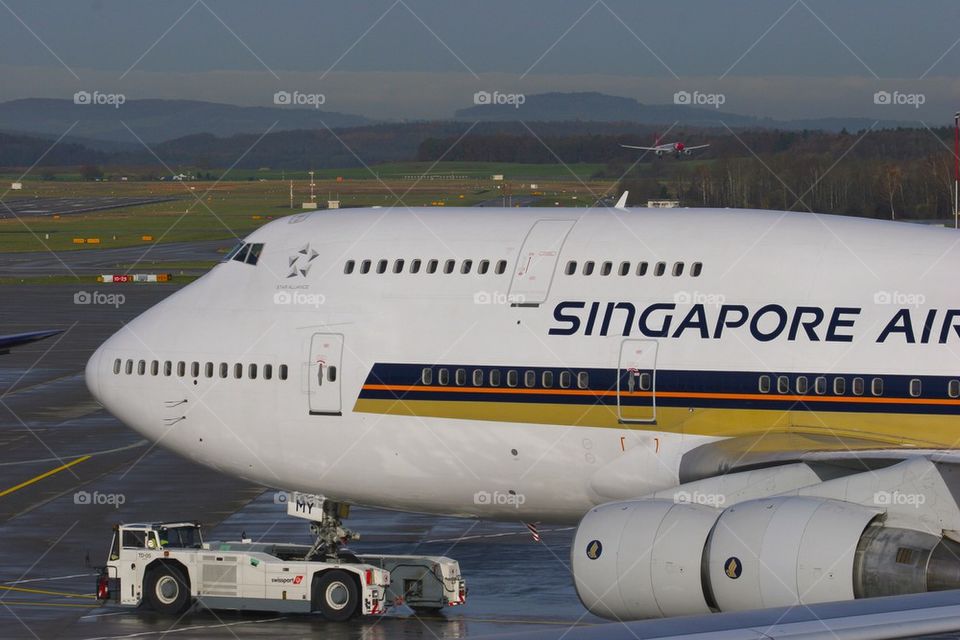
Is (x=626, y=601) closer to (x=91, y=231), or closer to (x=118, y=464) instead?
(x=118, y=464)

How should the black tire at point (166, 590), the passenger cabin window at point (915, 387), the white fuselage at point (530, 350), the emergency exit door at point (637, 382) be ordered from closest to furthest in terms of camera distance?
the passenger cabin window at point (915, 387) < the white fuselage at point (530, 350) < the emergency exit door at point (637, 382) < the black tire at point (166, 590)

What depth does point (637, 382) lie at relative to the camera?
23484 mm

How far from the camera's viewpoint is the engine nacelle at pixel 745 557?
18.5m

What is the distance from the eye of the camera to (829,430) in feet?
74.3

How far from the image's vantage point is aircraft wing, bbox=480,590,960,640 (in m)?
10.4

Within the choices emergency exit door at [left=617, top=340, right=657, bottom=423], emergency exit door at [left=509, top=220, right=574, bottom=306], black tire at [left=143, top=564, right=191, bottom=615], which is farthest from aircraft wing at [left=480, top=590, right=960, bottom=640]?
black tire at [left=143, top=564, right=191, bottom=615]

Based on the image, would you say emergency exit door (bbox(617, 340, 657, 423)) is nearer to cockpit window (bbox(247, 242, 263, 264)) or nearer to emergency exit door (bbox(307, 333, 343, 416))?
emergency exit door (bbox(307, 333, 343, 416))

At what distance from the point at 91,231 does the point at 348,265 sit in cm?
13589

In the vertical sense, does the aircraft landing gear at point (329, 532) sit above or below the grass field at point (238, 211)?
below

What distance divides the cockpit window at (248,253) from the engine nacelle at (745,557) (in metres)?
9.04

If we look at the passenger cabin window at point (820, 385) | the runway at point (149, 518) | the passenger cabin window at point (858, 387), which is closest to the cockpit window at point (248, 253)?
the runway at point (149, 518)

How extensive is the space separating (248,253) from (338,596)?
604 cm

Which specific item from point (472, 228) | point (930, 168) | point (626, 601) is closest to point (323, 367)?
point (472, 228)

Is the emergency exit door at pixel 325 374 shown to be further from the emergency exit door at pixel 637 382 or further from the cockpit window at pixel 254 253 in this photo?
the emergency exit door at pixel 637 382
